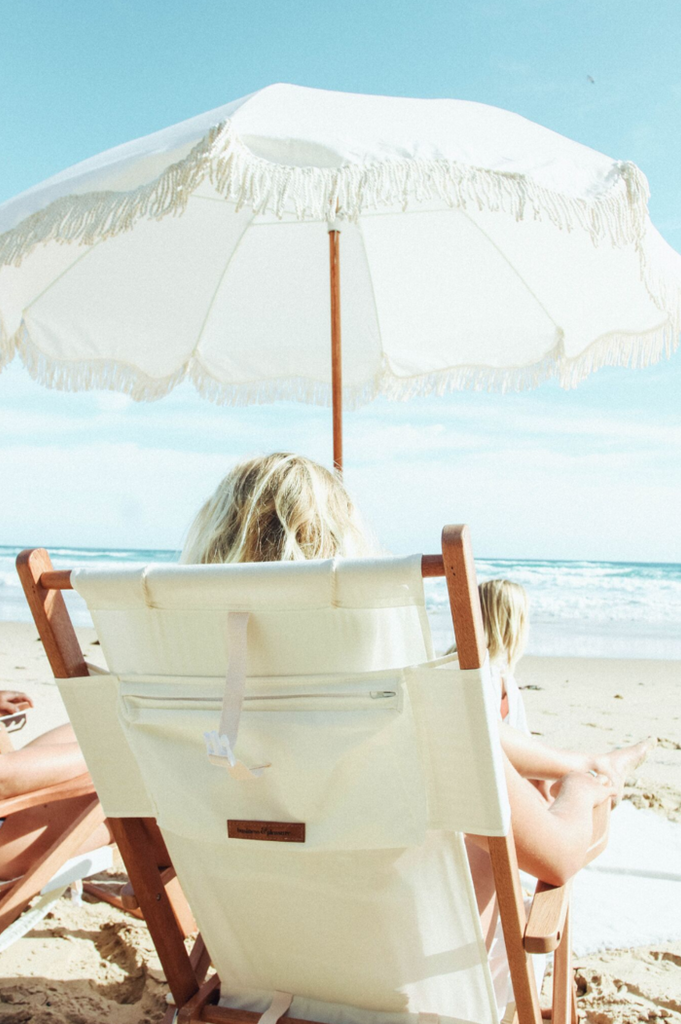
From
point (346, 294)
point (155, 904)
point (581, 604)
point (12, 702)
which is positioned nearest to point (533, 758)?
point (155, 904)

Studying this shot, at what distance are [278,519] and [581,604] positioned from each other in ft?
53.5

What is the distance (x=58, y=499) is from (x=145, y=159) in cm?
4127

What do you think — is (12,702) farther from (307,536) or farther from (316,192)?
(316,192)

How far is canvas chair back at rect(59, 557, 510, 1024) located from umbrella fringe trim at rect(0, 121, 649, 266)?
979mm

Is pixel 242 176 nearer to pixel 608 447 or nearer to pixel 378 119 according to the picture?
pixel 378 119

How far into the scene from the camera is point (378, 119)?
6.50 feet

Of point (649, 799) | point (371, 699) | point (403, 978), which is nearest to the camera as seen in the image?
point (371, 699)

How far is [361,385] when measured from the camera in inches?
152

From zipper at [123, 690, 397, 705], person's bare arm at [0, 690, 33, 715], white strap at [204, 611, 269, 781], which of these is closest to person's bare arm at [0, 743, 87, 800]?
person's bare arm at [0, 690, 33, 715]

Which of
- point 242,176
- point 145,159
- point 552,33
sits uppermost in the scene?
point 552,33

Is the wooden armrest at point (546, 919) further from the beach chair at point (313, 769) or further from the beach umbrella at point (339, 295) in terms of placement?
the beach umbrella at point (339, 295)

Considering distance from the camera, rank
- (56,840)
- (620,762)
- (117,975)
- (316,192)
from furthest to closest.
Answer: (117,975) → (620,762) → (56,840) → (316,192)

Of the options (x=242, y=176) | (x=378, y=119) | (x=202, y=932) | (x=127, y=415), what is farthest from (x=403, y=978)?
(x=127, y=415)

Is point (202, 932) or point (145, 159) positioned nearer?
point (202, 932)
